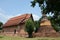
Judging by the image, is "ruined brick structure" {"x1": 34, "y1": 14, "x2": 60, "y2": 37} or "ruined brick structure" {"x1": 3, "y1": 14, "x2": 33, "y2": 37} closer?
"ruined brick structure" {"x1": 34, "y1": 14, "x2": 60, "y2": 37}

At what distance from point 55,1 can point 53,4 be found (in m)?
1.06

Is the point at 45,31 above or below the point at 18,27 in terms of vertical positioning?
below

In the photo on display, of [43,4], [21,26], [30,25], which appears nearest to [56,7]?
[43,4]

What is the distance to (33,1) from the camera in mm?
27250

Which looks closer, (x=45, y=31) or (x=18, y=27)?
(x=45, y=31)

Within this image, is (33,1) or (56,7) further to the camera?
(33,1)

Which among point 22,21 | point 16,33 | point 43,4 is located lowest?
point 16,33

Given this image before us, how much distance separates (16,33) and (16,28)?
2.14m

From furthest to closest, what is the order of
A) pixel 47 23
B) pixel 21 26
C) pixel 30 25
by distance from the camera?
1. pixel 21 26
2. pixel 47 23
3. pixel 30 25

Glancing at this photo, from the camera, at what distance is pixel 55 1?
24266 millimetres

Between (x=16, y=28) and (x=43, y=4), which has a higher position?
(x=43, y=4)

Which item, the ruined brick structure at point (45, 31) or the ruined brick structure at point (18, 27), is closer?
the ruined brick structure at point (45, 31)

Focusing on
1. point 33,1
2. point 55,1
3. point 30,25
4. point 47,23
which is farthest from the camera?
point 47,23

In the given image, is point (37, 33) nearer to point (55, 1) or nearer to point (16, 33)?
point (16, 33)
